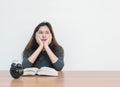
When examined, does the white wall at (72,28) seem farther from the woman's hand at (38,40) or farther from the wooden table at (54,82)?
the wooden table at (54,82)

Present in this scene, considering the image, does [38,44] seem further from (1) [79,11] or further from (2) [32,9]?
(1) [79,11]

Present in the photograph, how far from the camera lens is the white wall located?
2539mm

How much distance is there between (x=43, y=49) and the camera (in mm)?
2395

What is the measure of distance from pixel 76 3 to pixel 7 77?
1103 millimetres

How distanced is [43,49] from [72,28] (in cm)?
39

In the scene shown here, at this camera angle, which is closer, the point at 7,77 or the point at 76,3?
the point at 7,77

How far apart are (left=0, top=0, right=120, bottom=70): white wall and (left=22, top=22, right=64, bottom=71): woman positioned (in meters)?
0.15

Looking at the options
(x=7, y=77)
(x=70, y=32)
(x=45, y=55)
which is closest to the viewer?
(x=7, y=77)

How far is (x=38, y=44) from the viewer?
243 centimetres

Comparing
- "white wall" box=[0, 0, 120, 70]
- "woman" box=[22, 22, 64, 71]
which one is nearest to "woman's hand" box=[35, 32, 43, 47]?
"woman" box=[22, 22, 64, 71]

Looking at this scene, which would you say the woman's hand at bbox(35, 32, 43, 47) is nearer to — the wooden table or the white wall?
the white wall

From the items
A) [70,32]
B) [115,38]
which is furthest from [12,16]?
[115,38]

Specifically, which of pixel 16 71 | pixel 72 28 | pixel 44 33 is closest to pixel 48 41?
pixel 44 33

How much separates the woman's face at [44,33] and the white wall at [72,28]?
166 mm
